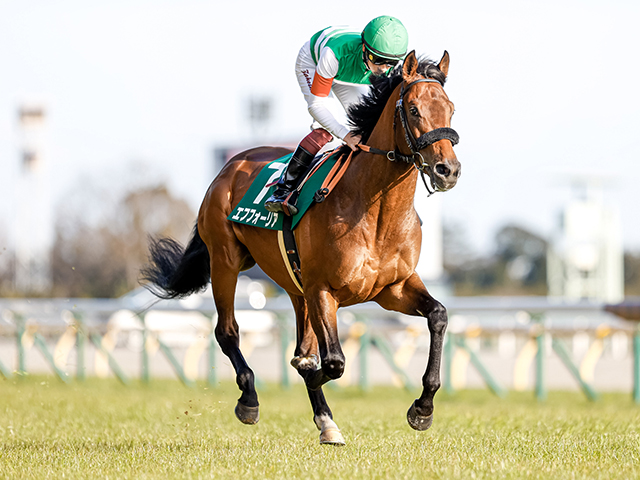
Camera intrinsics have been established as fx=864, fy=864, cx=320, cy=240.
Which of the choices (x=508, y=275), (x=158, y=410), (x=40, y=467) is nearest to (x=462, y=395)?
(x=158, y=410)

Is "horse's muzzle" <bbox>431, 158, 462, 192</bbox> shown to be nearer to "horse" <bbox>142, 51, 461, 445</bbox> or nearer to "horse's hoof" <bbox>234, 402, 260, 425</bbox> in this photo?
"horse" <bbox>142, 51, 461, 445</bbox>

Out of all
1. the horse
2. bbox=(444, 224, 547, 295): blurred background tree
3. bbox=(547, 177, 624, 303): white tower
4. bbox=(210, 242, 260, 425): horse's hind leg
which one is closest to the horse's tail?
bbox=(210, 242, 260, 425): horse's hind leg

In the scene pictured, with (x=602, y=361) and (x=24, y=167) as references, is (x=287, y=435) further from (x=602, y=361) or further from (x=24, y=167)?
(x=24, y=167)

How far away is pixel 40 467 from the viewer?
14.9ft

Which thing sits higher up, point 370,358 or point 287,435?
point 287,435

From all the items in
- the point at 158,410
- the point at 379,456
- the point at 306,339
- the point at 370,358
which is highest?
the point at 306,339

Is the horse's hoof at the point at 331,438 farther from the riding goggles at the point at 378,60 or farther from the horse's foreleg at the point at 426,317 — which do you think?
the riding goggles at the point at 378,60

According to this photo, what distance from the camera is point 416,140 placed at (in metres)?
4.49

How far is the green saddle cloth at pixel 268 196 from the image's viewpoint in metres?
5.15

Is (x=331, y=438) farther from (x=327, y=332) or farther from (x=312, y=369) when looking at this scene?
(x=327, y=332)

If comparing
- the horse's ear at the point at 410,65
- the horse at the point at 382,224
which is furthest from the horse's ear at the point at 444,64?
the horse's ear at the point at 410,65

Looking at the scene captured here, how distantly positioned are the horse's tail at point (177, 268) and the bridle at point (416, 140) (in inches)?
89.8

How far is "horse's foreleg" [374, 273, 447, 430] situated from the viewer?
4.95 metres

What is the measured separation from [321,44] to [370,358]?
47.9ft
